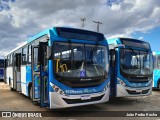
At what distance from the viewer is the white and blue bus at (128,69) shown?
35.4ft

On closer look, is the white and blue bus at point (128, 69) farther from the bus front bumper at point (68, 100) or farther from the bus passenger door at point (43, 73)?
the bus passenger door at point (43, 73)

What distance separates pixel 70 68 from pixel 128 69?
3743 millimetres

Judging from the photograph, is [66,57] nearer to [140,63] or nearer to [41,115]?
[41,115]

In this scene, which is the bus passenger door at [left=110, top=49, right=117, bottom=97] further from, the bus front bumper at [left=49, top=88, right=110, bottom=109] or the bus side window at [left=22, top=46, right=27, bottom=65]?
the bus side window at [left=22, top=46, right=27, bottom=65]

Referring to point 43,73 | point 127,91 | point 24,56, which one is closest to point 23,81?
point 24,56

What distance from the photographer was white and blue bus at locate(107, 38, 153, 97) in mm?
10797

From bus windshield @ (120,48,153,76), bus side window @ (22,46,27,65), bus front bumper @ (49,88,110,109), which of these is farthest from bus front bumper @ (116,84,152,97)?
bus side window @ (22,46,27,65)

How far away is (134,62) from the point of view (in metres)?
11.0

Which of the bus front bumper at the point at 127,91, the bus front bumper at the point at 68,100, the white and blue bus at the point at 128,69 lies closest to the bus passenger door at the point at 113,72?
the white and blue bus at the point at 128,69

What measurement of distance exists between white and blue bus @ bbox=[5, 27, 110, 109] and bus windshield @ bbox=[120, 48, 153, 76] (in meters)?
1.69

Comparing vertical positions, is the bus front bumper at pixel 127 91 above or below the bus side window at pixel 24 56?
below

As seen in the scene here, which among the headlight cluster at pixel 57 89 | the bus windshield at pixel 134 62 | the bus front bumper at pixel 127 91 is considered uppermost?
the bus windshield at pixel 134 62

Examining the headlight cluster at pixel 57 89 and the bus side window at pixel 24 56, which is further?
the bus side window at pixel 24 56

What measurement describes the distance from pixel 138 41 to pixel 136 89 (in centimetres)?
246
